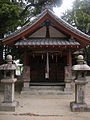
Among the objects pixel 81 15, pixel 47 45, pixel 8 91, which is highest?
pixel 81 15

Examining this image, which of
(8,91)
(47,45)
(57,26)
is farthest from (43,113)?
(57,26)

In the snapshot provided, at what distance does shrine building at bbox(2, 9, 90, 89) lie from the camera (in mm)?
14242

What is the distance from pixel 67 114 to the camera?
8.98 meters

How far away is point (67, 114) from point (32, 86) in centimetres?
603

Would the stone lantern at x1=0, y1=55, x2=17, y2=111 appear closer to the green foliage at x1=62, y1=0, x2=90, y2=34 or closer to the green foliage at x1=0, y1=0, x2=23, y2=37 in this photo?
the green foliage at x1=0, y1=0, x2=23, y2=37

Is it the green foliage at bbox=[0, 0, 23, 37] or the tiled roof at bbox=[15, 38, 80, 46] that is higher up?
the green foliage at bbox=[0, 0, 23, 37]

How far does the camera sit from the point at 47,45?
13.7 metres

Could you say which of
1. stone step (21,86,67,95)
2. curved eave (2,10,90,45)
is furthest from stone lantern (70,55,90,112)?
curved eave (2,10,90,45)

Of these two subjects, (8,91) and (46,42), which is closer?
(8,91)

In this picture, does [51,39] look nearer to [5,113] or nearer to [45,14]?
[45,14]

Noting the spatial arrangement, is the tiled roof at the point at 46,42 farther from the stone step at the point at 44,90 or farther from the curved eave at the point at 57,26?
the stone step at the point at 44,90

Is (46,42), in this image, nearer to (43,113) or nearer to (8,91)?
(8,91)

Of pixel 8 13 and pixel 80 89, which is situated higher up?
pixel 8 13

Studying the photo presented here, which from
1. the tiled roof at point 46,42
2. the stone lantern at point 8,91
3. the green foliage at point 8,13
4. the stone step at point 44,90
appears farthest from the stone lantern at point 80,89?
the green foliage at point 8,13
